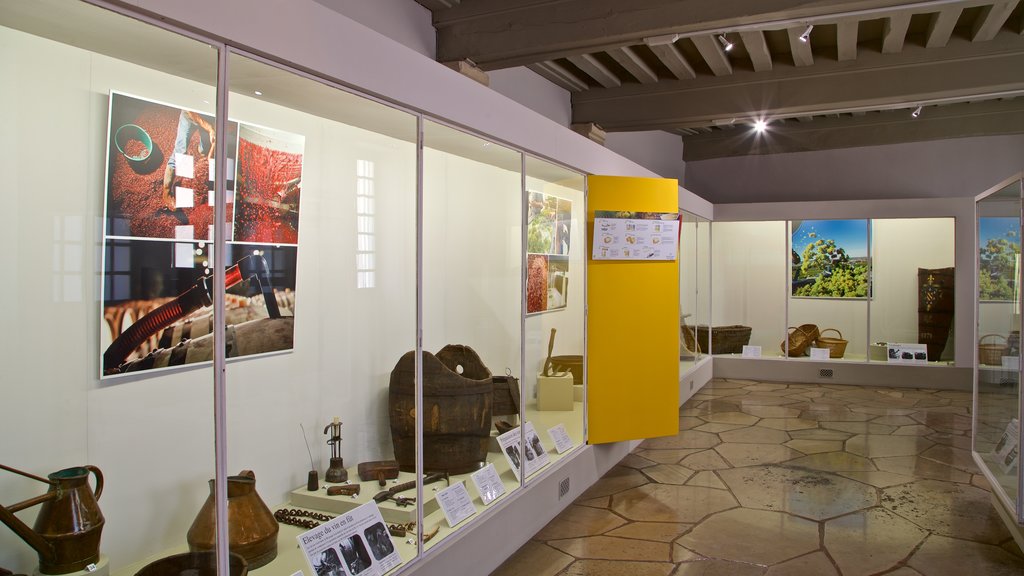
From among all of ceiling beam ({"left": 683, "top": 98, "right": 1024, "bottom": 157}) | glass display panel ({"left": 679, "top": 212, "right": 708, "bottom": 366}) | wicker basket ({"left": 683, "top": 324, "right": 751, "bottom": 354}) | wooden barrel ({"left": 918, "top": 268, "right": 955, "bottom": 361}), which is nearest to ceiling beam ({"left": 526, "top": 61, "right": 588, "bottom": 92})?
glass display panel ({"left": 679, "top": 212, "right": 708, "bottom": 366})

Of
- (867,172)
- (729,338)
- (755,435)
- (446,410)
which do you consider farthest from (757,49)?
(867,172)

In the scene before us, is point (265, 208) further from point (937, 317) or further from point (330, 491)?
point (937, 317)

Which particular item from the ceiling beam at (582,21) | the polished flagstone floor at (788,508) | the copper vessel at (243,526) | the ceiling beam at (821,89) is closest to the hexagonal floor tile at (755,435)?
the polished flagstone floor at (788,508)

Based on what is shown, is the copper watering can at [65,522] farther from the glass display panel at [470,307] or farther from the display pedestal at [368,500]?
the glass display panel at [470,307]

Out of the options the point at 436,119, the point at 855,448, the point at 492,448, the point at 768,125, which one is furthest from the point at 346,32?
the point at 768,125

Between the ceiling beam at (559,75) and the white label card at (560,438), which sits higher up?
the ceiling beam at (559,75)

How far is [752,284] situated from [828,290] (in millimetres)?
1074

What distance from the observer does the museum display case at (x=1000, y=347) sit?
3.86m

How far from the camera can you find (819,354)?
33.5ft

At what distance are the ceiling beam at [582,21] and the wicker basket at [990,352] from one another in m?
1.99

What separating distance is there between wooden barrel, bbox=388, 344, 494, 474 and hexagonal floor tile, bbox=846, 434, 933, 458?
4.13 metres

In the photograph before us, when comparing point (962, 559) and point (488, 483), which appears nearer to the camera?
point (488, 483)

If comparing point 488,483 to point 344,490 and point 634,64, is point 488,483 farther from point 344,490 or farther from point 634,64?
point 634,64

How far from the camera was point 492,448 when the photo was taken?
3.97 metres
